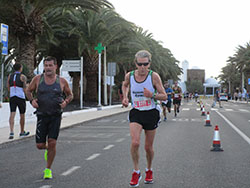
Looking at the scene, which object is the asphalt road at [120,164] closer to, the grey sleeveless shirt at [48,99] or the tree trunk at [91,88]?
the grey sleeveless shirt at [48,99]

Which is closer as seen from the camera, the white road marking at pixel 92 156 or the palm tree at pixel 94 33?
the white road marking at pixel 92 156

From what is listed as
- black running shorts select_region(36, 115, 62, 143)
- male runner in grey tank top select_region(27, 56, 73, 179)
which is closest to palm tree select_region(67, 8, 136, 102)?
male runner in grey tank top select_region(27, 56, 73, 179)

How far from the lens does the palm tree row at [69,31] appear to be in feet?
66.2

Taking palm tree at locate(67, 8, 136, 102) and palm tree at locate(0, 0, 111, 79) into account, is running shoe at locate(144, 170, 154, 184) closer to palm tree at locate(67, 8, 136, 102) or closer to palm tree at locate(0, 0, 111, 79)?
palm tree at locate(0, 0, 111, 79)

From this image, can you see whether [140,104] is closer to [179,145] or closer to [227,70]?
[179,145]

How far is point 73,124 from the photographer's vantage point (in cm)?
1560

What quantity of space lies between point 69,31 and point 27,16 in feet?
32.2

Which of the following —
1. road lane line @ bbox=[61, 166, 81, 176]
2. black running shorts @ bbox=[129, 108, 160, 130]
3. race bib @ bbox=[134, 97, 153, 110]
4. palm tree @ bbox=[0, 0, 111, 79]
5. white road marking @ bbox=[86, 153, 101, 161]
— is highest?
palm tree @ bbox=[0, 0, 111, 79]

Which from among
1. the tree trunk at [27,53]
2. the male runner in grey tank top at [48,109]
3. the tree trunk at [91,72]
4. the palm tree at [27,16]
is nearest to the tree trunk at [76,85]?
the tree trunk at [91,72]

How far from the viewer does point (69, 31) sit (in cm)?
2936

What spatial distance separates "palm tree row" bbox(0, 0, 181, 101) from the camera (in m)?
20.2

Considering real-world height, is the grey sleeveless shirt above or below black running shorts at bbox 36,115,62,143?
above

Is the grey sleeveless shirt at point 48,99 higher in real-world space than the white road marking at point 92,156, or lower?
higher

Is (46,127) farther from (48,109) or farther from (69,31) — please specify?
(69,31)
